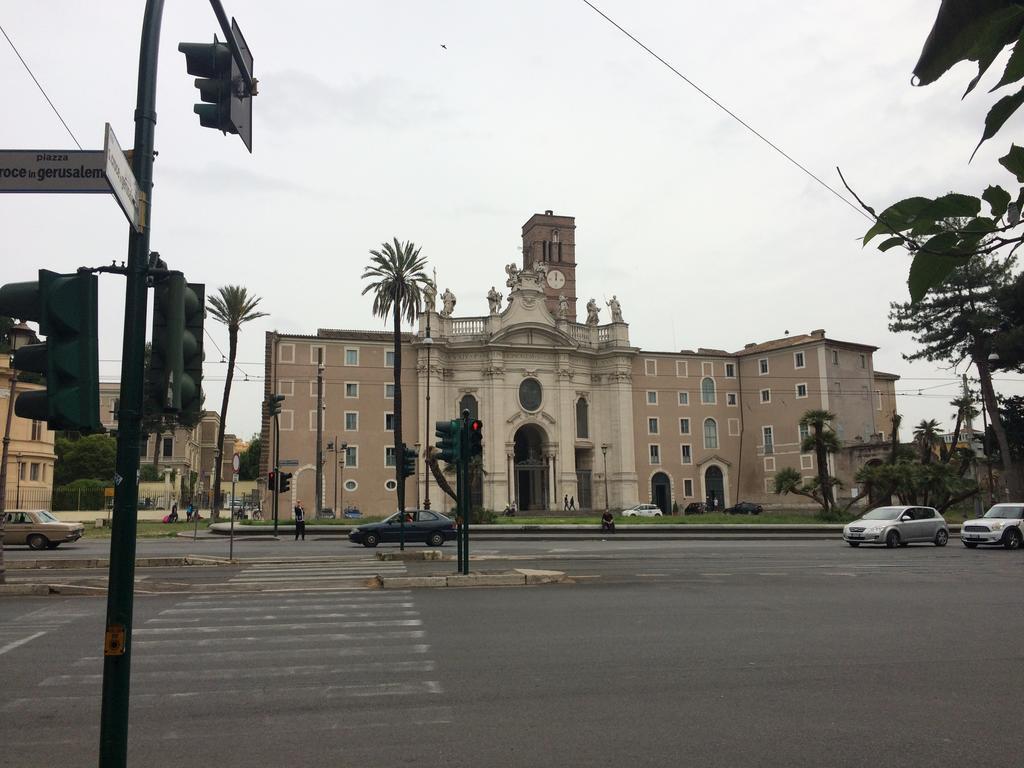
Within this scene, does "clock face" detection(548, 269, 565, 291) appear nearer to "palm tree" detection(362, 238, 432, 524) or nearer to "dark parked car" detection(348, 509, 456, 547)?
"palm tree" detection(362, 238, 432, 524)

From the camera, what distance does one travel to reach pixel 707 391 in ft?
235

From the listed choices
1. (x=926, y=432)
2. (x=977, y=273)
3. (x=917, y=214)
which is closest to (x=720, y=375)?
(x=926, y=432)

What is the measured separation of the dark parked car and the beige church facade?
30.4 m

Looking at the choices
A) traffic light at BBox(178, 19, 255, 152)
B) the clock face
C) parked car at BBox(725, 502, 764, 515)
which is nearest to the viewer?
traffic light at BBox(178, 19, 255, 152)

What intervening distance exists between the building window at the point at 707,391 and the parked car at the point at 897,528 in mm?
40681

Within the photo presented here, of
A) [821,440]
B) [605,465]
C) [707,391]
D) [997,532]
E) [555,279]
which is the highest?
[555,279]

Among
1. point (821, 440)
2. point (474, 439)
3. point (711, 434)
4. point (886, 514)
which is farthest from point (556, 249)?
point (474, 439)

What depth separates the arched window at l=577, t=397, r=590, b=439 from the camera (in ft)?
227

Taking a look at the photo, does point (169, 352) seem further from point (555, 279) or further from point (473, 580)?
point (555, 279)

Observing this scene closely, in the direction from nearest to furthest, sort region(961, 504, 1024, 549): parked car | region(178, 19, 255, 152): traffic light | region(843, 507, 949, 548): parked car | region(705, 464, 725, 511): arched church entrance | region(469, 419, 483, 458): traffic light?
region(178, 19, 255, 152): traffic light < region(469, 419, 483, 458): traffic light < region(961, 504, 1024, 549): parked car < region(843, 507, 949, 548): parked car < region(705, 464, 725, 511): arched church entrance

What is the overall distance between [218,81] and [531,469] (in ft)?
202

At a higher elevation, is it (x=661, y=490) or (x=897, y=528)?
(x=661, y=490)

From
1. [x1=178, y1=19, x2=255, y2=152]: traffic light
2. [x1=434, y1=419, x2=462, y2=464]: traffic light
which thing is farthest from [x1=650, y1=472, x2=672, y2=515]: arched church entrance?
[x1=178, y1=19, x2=255, y2=152]: traffic light

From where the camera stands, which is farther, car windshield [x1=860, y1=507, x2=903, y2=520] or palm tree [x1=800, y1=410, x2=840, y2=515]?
palm tree [x1=800, y1=410, x2=840, y2=515]
